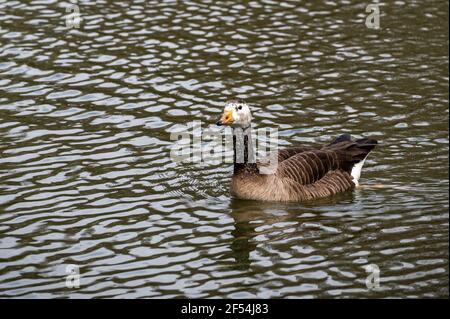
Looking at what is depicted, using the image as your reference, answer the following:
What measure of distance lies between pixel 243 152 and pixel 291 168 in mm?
914

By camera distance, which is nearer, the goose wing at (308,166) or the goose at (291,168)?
the goose at (291,168)

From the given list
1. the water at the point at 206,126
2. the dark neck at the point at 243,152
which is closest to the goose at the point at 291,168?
the dark neck at the point at 243,152

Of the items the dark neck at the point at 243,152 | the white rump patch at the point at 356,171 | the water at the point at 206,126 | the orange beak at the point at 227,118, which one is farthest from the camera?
the white rump patch at the point at 356,171

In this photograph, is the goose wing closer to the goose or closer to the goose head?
the goose

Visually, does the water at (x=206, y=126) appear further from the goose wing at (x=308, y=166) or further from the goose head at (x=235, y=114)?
the goose head at (x=235, y=114)

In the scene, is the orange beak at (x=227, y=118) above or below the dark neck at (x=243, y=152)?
above

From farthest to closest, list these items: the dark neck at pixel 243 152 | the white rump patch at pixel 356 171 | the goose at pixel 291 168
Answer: the white rump patch at pixel 356 171 < the dark neck at pixel 243 152 < the goose at pixel 291 168

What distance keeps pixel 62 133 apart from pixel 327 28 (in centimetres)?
836

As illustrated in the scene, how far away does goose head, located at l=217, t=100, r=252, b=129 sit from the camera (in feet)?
58.9

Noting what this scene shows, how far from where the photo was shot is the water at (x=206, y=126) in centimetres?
1518

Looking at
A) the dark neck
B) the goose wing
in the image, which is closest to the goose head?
the dark neck

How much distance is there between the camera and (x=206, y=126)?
21.1 m

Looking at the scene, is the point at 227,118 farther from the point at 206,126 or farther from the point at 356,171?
the point at 206,126
